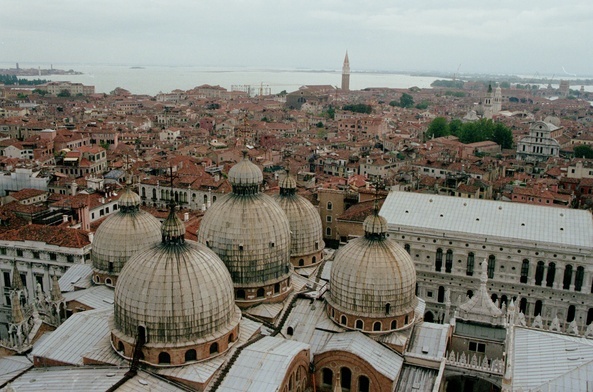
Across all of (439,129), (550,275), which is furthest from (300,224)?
(439,129)

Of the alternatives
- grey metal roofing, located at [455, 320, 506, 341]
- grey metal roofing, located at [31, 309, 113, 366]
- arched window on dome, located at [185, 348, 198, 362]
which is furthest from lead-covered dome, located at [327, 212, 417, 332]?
grey metal roofing, located at [31, 309, 113, 366]

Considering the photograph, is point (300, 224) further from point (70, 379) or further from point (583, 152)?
point (583, 152)

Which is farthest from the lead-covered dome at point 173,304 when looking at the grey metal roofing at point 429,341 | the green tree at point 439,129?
the green tree at point 439,129

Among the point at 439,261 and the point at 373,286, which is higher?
the point at 373,286

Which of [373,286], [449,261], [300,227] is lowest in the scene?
[449,261]

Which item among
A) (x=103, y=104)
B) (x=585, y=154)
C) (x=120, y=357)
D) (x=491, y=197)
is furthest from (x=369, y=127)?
(x=120, y=357)

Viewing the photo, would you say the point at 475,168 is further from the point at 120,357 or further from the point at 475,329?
the point at 120,357
